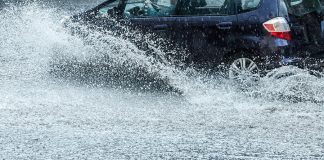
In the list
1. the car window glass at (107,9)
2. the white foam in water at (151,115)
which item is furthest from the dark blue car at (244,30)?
the car window glass at (107,9)

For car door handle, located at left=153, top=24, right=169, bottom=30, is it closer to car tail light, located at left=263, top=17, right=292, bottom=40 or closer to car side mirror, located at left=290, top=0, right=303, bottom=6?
car tail light, located at left=263, top=17, right=292, bottom=40

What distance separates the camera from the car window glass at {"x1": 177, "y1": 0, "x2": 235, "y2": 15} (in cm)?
920

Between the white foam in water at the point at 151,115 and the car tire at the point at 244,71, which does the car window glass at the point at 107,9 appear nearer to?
the white foam in water at the point at 151,115

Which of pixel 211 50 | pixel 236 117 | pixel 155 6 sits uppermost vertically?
pixel 155 6

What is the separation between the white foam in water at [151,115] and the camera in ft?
21.1

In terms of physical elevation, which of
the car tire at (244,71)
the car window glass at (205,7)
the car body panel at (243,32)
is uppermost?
the car window glass at (205,7)

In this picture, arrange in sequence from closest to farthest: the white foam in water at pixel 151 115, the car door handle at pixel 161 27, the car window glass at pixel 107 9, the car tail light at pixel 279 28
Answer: the white foam in water at pixel 151 115, the car tail light at pixel 279 28, the car door handle at pixel 161 27, the car window glass at pixel 107 9

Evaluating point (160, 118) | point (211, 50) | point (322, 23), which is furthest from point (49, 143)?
point (322, 23)

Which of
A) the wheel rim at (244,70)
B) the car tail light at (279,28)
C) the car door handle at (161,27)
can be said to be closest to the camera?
the car tail light at (279,28)

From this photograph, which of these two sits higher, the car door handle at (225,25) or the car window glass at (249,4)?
the car window glass at (249,4)

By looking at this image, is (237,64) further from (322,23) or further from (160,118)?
(160,118)

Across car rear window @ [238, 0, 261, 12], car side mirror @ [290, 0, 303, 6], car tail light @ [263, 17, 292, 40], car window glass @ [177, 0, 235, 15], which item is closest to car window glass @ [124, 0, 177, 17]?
car window glass @ [177, 0, 235, 15]

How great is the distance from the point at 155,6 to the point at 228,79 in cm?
147

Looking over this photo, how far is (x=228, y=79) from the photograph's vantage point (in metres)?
9.36
